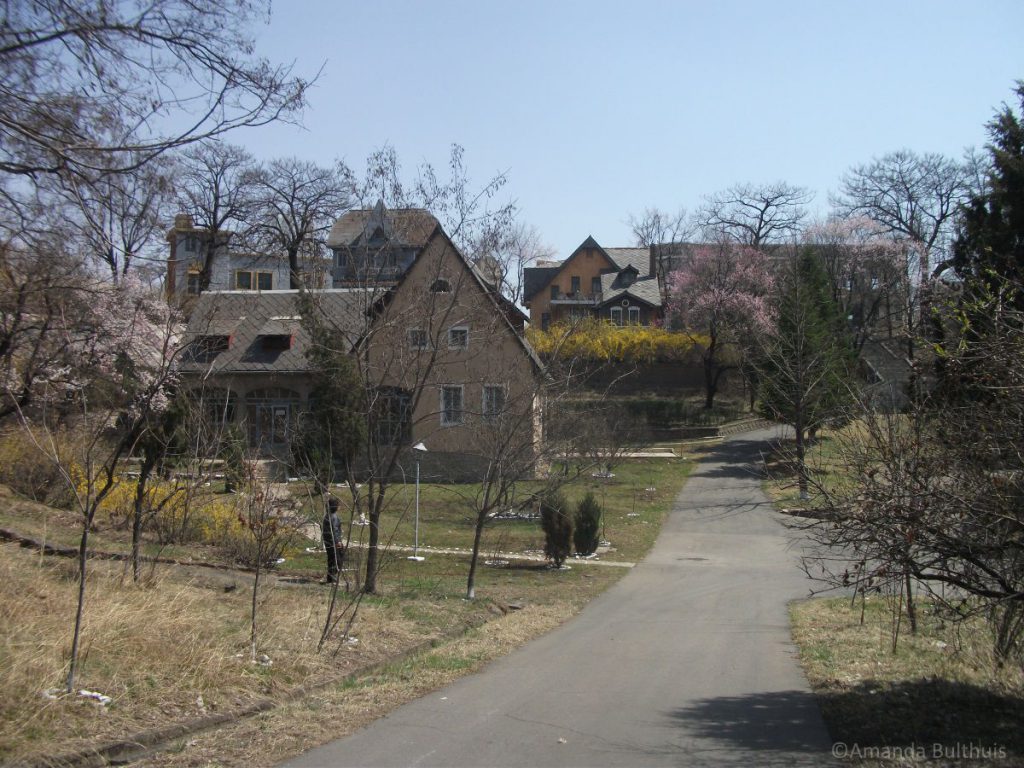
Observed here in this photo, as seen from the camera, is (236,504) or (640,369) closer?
(236,504)

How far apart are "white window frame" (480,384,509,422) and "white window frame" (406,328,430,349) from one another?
189cm

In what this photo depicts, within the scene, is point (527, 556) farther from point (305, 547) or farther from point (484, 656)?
point (484, 656)

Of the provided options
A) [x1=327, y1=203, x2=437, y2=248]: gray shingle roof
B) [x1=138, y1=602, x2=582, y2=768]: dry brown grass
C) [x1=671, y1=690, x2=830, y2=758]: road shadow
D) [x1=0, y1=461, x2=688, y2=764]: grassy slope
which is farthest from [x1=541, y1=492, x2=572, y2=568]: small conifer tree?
[x1=671, y1=690, x2=830, y2=758]: road shadow

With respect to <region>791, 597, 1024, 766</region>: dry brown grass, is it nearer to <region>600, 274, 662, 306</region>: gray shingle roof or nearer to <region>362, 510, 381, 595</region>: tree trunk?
<region>362, 510, 381, 595</region>: tree trunk

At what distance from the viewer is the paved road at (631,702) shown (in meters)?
6.63

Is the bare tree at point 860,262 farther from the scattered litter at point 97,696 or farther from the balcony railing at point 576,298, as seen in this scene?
the scattered litter at point 97,696

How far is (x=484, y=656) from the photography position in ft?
36.1

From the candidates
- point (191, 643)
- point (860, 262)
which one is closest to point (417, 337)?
point (191, 643)

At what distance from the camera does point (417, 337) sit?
47.2ft

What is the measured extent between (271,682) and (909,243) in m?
49.3

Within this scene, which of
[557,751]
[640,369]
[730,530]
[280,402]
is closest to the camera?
[557,751]

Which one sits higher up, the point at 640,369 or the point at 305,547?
the point at 640,369

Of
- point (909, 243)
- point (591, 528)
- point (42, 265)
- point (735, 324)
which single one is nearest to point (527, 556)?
point (591, 528)

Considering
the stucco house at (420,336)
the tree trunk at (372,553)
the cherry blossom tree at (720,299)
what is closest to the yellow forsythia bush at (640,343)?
the cherry blossom tree at (720,299)
